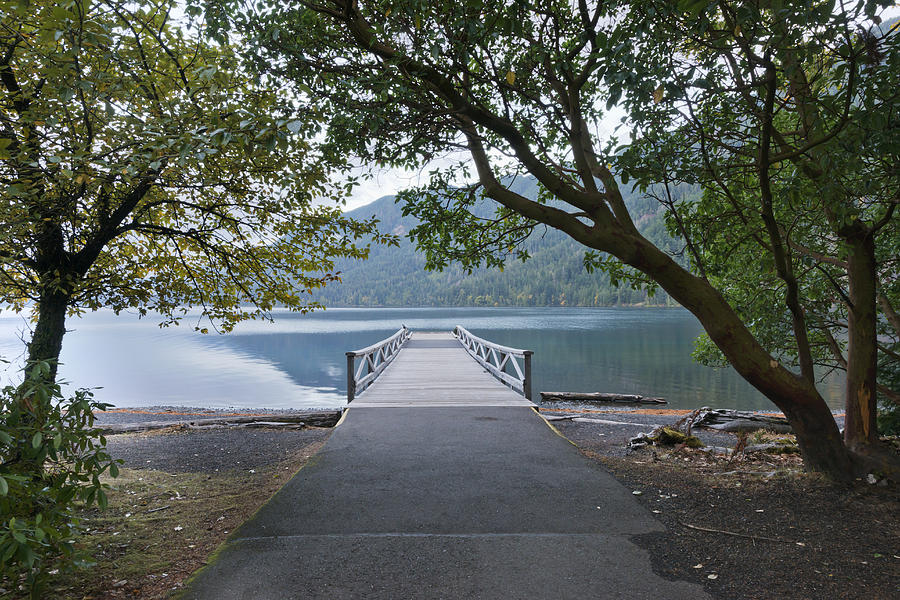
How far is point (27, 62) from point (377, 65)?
10.1ft

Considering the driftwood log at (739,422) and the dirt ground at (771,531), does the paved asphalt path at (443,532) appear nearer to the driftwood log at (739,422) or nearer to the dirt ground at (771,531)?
the dirt ground at (771,531)

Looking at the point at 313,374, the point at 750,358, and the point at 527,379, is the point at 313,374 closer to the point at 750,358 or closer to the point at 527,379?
the point at 527,379

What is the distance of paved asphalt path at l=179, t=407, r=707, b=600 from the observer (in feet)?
10.2

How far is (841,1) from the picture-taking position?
2824 mm

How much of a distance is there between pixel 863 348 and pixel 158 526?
22.2 ft

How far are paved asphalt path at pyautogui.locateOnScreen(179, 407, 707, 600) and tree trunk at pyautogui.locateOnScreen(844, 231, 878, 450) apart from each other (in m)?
2.33

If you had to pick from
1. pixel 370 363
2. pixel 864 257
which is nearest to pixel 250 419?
pixel 370 363

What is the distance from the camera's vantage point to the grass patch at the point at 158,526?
3.27 metres

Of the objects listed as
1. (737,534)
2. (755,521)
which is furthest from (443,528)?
(755,521)

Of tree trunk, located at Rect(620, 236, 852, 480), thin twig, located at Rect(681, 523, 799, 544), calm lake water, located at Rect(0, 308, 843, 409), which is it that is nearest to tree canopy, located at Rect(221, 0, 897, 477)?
tree trunk, located at Rect(620, 236, 852, 480)

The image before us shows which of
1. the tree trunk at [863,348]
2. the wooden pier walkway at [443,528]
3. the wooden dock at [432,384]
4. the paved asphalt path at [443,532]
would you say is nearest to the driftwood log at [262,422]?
the wooden dock at [432,384]

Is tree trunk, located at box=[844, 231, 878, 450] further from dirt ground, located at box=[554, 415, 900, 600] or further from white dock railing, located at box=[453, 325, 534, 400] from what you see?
white dock railing, located at box=[453, 325, 534, 400]

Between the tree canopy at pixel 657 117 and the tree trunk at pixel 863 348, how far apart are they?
0.02 meters

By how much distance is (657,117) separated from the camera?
403 cm
